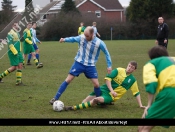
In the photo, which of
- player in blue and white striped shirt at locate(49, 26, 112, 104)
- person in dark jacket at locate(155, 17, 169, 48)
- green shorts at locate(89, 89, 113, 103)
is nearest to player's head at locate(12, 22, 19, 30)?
player in blue and white striped shirt at locate(49, 26, 112, 104)

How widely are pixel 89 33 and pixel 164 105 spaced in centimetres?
368

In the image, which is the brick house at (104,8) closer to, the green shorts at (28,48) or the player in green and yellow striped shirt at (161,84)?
the green shorts at (28,48)

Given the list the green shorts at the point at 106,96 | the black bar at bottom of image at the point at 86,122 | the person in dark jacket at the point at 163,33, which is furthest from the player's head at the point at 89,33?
the person in dark jacket at the point at 163,33

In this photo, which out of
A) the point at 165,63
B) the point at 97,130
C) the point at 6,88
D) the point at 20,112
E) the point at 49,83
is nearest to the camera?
the point at 165,63

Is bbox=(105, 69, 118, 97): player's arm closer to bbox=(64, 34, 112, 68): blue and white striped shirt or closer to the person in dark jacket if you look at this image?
bbox=(64, 34, 112, 68): blue and white striped shirt

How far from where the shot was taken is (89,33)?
26.6ft

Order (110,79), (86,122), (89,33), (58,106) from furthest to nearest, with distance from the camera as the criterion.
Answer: (89,33) → (110,79) → (58,106) → (86,122)

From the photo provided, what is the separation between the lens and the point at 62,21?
5059cm

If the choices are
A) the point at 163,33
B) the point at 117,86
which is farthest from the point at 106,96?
the point at 163,33

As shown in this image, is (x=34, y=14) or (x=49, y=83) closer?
(x=34, y=14)

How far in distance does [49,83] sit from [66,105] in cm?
350

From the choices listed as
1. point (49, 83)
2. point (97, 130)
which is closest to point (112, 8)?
point (49, 83)

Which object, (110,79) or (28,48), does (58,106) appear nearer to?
(110,79)

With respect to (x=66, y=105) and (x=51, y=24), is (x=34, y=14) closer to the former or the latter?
(x=66, y=105)
